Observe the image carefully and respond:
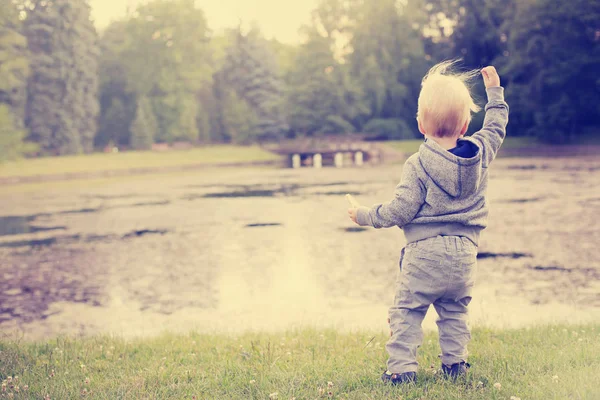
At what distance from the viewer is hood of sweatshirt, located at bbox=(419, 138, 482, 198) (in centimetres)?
368

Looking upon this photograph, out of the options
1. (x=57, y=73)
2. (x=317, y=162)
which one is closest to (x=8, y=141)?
(x=57, y=73)

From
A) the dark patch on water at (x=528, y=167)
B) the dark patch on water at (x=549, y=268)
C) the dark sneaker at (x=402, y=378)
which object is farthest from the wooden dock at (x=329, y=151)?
the dark sneaker at (x=402, y=378)

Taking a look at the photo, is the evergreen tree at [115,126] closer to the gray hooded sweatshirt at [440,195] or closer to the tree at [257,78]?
the tree at [257,78]

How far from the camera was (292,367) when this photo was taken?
13.9ft

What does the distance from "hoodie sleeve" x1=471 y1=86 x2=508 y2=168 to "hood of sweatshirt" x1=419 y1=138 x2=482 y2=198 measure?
6.8 inches

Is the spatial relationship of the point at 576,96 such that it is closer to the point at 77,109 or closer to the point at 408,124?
the point at 408,124

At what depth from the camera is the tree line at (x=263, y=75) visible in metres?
53.2

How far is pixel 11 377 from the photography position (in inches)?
159

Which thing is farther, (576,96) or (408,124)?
(408,124)

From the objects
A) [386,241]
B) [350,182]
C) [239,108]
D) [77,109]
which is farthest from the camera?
[239,108]

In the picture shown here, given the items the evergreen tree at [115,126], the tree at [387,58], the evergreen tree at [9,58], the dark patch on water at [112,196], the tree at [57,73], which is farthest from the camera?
the tree at [387,58]

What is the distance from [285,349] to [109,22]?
7940 centimetres

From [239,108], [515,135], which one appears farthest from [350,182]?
[239,108]

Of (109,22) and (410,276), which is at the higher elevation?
(109,22)
